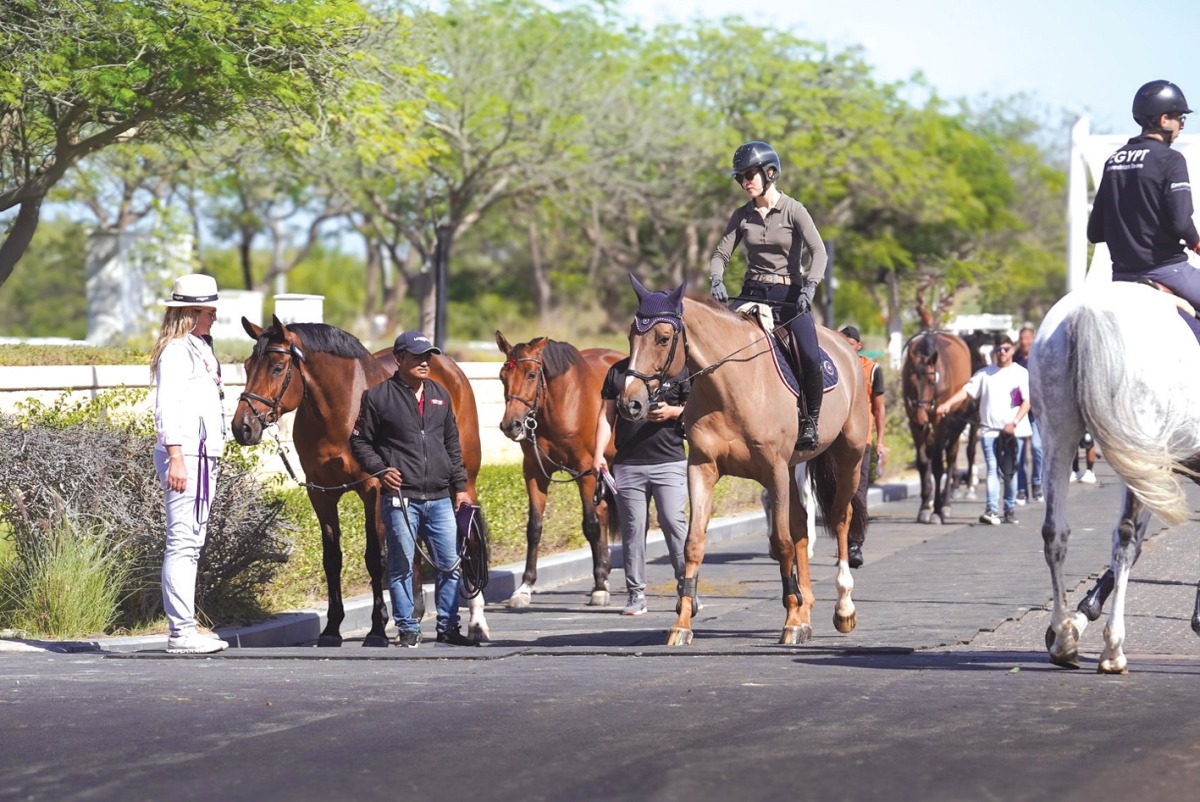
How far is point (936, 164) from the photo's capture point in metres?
54.4

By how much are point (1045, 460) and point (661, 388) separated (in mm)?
2354

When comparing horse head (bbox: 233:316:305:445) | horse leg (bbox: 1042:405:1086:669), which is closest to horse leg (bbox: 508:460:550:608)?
horse head (bbox: 233:316:305:445)

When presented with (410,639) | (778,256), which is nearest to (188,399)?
(410,639)

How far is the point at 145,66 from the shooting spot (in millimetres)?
17672

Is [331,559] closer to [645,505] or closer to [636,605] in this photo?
[645,505]

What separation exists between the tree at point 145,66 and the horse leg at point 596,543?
5740mm

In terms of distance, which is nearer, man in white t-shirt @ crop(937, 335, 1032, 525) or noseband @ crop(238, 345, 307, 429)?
noseband @ crop(238, 345, 307, 429)

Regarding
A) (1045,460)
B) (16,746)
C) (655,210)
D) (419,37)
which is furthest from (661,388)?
(655,210)

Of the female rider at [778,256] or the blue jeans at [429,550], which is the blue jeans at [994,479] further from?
the blue jeans at [429,550]

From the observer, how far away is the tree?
17375 millimetres

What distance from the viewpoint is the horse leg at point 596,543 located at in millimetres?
14391

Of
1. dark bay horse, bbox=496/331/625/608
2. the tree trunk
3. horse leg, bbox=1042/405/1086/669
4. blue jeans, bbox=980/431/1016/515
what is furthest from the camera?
blue jeans, bbox=980/431/1016/515

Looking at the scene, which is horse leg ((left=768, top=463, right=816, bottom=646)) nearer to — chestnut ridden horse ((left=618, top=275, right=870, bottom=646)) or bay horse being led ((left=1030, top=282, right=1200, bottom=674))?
chestnut ridden horse ((left=618, top=275, right=870, bottom=646))

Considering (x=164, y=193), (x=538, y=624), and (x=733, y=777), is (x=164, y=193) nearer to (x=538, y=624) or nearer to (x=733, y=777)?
(x=538, y=624)
